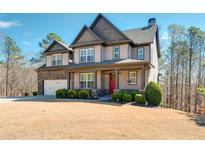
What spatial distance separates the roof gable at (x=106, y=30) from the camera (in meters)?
18.4

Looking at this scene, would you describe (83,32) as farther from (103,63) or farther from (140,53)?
(140,53)

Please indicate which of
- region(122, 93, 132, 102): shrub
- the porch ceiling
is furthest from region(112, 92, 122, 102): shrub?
the porch ceiling

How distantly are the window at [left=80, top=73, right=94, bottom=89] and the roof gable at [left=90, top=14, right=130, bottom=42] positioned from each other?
4.25 meters

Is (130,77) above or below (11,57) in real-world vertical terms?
below

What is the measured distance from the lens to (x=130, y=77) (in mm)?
17625

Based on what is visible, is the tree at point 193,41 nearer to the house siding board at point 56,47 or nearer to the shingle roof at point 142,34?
the shingle roof at point 142,34

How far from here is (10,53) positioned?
29.7 meters

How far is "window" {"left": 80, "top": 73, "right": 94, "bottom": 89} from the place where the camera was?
19.2 m

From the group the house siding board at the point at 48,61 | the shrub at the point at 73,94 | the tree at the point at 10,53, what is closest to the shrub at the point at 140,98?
the shrub at the point at 73,94

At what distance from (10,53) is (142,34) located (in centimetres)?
2221

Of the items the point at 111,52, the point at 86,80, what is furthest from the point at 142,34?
the point at 86,80
